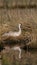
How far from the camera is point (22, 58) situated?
8766 mm

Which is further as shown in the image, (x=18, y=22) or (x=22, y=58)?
(x=18, y=22)

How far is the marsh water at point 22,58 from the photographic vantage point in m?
8.35

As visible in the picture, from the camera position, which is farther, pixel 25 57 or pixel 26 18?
pixel 26 18

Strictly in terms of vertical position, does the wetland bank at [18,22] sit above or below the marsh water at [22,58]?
above

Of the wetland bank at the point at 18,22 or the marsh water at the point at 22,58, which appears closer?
the marsh water at the point at 22,58

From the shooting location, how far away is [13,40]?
32.9 feet

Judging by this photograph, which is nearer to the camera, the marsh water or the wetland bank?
the marsh water

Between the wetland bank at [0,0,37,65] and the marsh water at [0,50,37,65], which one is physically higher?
Answer: the wetland bank at [0,0,37,65]

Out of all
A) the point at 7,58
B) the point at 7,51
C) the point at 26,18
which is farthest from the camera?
the point at 26,18

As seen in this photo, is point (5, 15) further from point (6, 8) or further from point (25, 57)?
point (25, 57)

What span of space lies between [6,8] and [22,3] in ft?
1.38

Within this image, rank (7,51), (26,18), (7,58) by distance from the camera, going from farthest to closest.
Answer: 1. (26,18)
2. (7,51)
3. (7,58)

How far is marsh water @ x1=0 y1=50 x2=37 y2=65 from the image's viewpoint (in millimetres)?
8347

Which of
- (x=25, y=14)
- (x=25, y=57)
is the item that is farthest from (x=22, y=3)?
(x=25, y=57)
